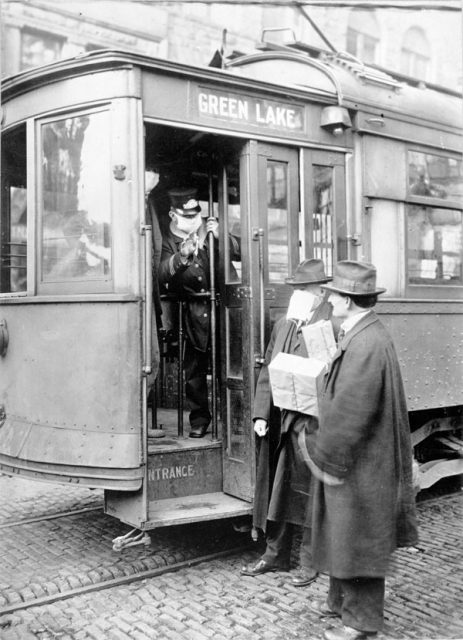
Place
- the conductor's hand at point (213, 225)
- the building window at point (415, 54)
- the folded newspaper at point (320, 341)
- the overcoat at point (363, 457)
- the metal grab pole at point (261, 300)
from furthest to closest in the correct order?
the building window at point (415, 54), the conductor's hand at point (213, 225), the metal grab pole at point (261, 300), the folded newspaper at point (320, 341), the overcoat at point (363, 457)

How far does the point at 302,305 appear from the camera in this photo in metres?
4.37

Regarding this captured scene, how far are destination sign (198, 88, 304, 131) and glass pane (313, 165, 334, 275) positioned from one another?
379mm

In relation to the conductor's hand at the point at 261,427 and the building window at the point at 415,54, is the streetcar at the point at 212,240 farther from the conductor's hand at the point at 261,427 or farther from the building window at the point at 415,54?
the building window at the point at 415,54

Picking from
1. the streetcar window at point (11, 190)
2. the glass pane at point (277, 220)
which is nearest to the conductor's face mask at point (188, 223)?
the glass pane at point (277, 220)

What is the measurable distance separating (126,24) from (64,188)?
9692mm

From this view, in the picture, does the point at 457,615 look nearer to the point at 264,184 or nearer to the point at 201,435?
the point at 201,435

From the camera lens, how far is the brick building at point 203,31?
11664 mm

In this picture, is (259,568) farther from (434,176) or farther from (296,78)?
(296,78)

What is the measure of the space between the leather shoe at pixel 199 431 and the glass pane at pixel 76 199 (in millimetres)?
1547

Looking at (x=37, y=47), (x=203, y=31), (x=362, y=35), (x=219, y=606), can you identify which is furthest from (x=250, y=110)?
(x=362, y=35)

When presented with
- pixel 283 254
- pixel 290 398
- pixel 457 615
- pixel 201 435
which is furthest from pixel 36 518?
pixel 457 615

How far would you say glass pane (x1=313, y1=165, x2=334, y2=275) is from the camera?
489cm

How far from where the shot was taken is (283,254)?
4.74m

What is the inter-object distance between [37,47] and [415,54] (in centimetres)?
997
